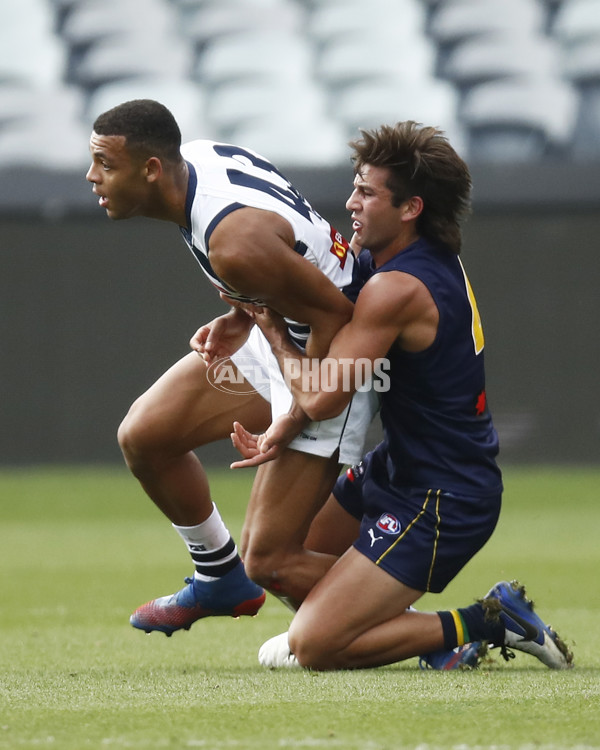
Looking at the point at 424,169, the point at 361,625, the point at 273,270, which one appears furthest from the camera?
the point at 424,169

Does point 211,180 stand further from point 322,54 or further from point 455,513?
point 322,54

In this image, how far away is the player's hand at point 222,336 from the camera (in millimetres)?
4980

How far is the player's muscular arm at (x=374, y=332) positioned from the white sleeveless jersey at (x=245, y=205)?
267mm

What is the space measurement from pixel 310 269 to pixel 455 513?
1.03 metres

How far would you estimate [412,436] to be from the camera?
15.8 ft

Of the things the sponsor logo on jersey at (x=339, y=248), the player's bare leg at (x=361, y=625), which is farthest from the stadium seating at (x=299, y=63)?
the player's bare leg at (x=361, y=625)

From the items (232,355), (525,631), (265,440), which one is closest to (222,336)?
(232,355)

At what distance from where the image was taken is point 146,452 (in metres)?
5.05

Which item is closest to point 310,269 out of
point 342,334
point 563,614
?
point 342,334

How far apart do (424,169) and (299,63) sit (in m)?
15.6

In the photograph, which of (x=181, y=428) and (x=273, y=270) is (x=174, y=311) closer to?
(x=181, y=428)

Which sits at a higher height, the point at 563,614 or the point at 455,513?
the point at 455,513

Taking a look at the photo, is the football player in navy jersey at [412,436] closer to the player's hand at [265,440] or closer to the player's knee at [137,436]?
the player's hand at [265,440]

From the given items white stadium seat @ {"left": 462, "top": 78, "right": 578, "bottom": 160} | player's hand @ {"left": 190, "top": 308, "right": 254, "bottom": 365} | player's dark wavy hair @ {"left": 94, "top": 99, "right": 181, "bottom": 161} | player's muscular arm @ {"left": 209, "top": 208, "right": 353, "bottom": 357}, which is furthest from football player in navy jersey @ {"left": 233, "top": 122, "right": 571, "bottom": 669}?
white stadium seat @ {"left": 462, "top": 78, "right": 578, "bottom": 160}
